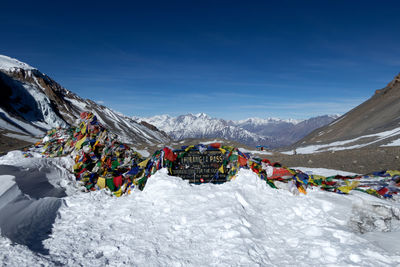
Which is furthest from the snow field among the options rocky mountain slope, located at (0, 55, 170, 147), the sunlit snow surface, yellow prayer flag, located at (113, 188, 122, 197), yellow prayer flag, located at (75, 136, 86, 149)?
rocky mountain slope, located at (0, 55, 170, 147)

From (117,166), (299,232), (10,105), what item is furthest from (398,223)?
(10,105)

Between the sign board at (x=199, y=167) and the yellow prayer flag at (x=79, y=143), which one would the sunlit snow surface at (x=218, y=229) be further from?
the yellow prayer flag at (x=79, y=143)

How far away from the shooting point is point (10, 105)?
→ 3246 inches

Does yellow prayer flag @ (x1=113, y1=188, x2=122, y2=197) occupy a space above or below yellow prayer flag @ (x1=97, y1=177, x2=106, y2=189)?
below

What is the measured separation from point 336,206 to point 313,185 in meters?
1.07

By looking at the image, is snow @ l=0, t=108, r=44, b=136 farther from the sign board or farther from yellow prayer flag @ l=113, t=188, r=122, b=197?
the sign board

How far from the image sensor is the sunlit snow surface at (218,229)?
4098 millimetres

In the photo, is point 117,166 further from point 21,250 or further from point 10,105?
point 10,105

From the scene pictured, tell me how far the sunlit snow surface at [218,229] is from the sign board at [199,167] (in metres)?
0.53

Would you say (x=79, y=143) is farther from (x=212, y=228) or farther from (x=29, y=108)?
(x=29, y=108)

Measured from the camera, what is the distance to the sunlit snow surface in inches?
161

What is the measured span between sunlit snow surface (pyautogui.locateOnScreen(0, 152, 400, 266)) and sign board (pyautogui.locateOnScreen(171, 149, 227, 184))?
532mm

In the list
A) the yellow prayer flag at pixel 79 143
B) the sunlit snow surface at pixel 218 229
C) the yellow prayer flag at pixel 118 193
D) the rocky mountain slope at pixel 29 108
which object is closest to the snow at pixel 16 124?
the rocky mountain slope at pixel 29 108

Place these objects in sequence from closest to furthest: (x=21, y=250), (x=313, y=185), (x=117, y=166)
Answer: (x=21, y=250), (x=313, y=185), (x=117, y=166)
